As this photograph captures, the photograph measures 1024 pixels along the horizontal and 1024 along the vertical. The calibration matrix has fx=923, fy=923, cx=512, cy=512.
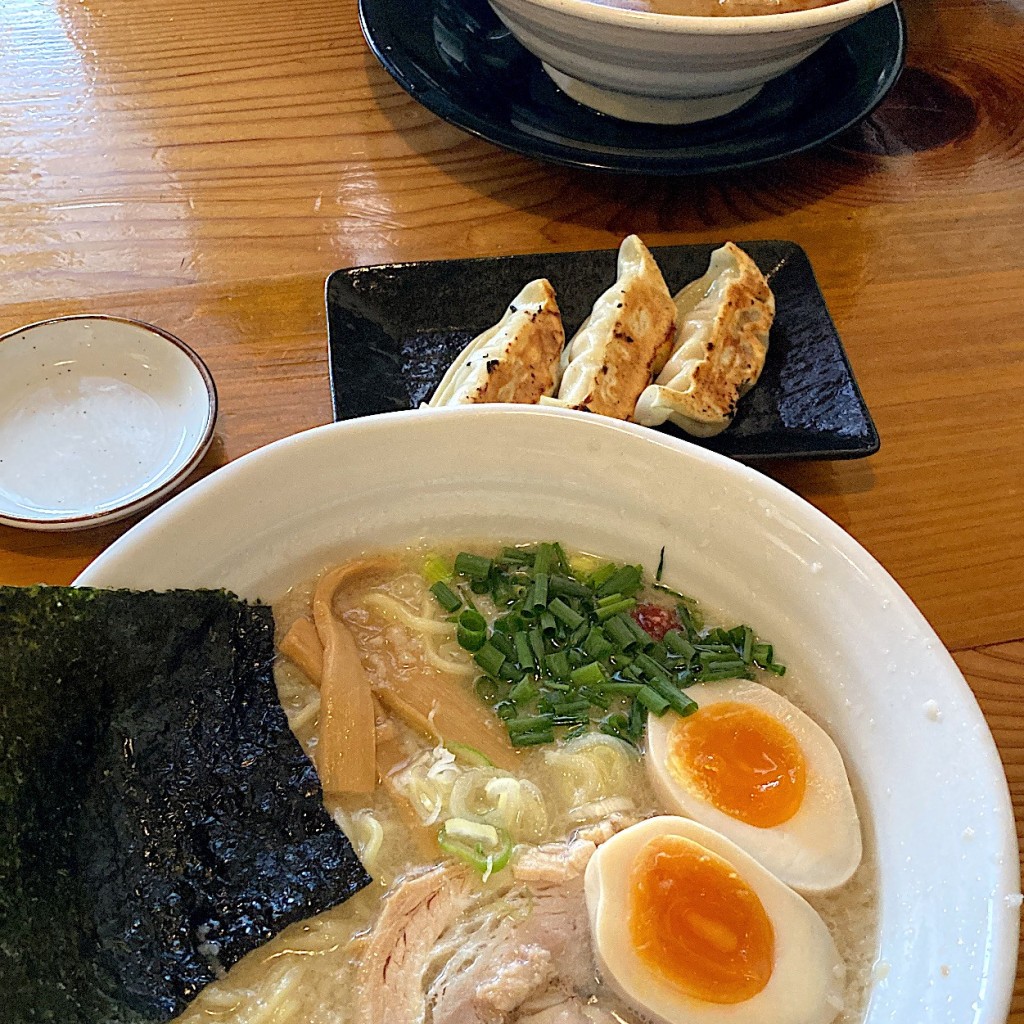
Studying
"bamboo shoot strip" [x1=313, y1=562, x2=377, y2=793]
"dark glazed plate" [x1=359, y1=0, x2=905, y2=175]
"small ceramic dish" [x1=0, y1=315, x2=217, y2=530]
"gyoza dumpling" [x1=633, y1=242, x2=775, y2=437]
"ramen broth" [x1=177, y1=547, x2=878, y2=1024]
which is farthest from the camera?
"dark glazed plate" [x1=359, y1=0, x2=905, y2=175]

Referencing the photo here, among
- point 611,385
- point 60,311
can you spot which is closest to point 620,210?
point 611,385

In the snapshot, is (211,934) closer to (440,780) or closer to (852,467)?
(440,780)

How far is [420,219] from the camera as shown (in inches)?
78.5

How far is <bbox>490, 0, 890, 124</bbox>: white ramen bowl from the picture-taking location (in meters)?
1.61

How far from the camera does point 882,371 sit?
1.77m

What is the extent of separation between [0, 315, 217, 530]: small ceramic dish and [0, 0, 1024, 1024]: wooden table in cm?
9

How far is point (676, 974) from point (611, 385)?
903mm

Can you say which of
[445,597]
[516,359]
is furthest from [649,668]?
[516,359]

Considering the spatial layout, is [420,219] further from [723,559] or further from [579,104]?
[723,559]

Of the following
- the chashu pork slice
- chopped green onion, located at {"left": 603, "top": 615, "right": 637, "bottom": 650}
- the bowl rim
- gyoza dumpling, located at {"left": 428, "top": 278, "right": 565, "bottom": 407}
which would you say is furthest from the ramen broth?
the bowl rim

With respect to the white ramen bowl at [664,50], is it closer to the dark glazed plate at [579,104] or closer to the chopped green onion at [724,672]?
the dark glazed plate at [579,104]

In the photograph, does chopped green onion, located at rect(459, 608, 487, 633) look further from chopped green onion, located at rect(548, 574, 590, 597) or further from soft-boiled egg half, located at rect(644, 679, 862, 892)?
soft-boiled egg half, located at rect(644, 679, 862, 892)

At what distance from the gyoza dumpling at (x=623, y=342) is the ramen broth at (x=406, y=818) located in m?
0.42

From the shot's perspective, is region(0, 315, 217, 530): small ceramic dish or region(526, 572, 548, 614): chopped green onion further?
region(0, 315, 217, 530): small ceramic dish
